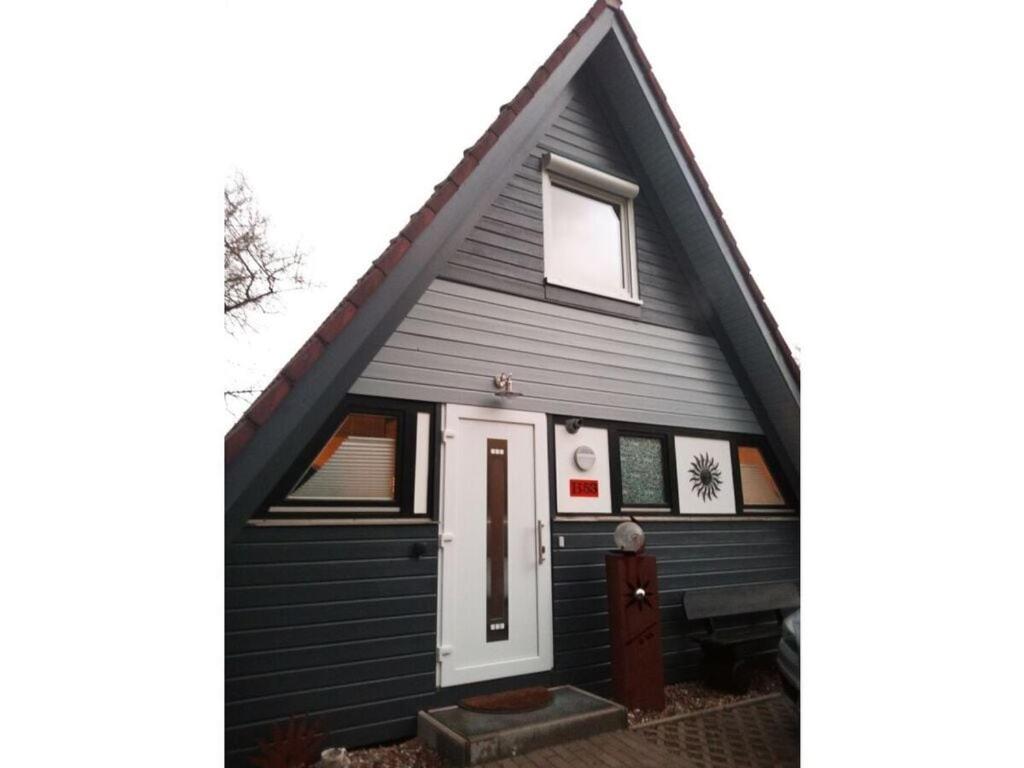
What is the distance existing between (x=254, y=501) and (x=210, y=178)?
2168mm

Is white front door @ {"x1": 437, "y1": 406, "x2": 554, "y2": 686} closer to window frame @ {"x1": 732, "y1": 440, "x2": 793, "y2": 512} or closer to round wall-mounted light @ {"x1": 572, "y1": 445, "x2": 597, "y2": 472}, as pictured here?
round wall-mounted light @ {"x1": 572, "y1": 445, "x2": 597, "y2": 472}

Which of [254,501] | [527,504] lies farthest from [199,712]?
[527,504]

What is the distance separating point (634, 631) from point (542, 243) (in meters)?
2.88

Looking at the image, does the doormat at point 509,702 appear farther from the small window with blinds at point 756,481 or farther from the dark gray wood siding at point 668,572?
the small window with blinds at point 756,481

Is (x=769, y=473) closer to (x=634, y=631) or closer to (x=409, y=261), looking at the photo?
(x=634, y=631)

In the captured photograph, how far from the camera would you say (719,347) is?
17.9 feet

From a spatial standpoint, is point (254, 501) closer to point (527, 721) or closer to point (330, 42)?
point (527, 721)

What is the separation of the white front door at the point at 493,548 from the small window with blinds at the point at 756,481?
2.32 m

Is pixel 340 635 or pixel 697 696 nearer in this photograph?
pixel 340 635

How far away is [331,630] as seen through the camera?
325cm

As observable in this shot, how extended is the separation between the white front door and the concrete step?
312 mm

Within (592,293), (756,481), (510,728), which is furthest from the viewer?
(756,481)

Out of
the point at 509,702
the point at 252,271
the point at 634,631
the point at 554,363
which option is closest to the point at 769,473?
the point at 634,631

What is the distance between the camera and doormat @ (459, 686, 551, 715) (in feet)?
11.1
